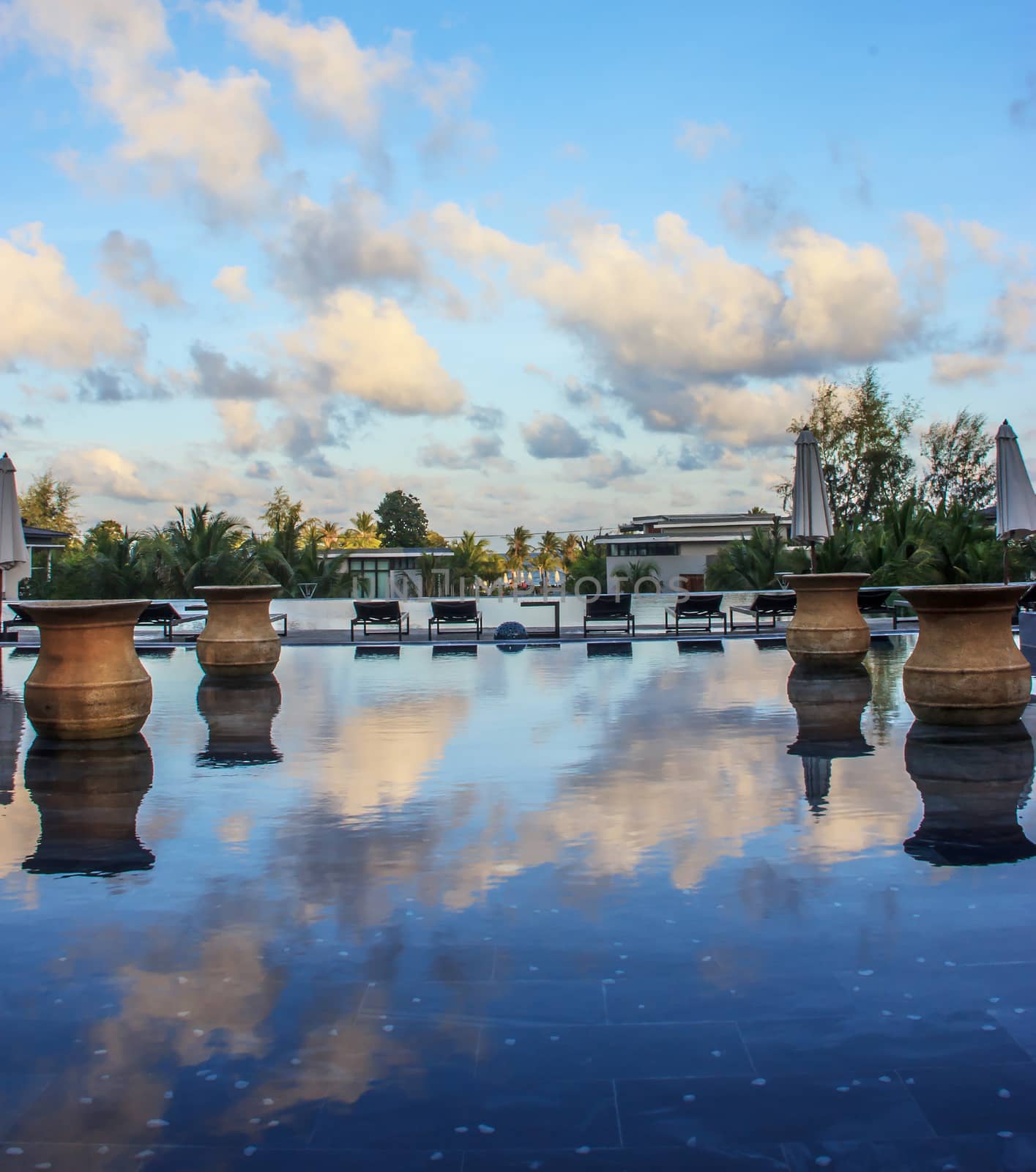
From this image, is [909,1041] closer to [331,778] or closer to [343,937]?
[343,937]

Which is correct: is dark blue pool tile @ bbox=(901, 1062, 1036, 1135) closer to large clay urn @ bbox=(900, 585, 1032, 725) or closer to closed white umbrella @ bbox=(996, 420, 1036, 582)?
large clay urn @ bbox=(900, 585, 1032, 725)

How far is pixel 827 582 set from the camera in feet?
38.7

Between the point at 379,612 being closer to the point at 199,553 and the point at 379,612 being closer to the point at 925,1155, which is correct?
the point at 199,553

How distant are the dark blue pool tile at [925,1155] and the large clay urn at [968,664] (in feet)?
18.1

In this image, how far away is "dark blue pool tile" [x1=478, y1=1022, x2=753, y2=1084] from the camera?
2.80 metres

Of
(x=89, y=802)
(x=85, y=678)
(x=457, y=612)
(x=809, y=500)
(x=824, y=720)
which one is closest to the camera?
(x=89, y=802)

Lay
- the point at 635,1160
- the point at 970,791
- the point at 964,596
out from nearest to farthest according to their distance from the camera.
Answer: the point at 635,1160
the point at 970,791
the point at 964,596

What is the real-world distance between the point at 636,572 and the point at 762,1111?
53.6 meters

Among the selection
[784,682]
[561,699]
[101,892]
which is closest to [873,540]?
[784,682]

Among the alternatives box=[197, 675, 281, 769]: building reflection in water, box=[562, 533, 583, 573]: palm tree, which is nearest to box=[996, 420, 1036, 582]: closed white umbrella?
box=[197, 675, 281, 769]: building reflection in water

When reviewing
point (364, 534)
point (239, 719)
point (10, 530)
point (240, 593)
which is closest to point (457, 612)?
point (240, 593)

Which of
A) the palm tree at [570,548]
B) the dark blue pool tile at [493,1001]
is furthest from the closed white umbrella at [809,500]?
the palm tree at [570,548]

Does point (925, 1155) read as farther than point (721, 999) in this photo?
No

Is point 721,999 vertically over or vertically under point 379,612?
under
